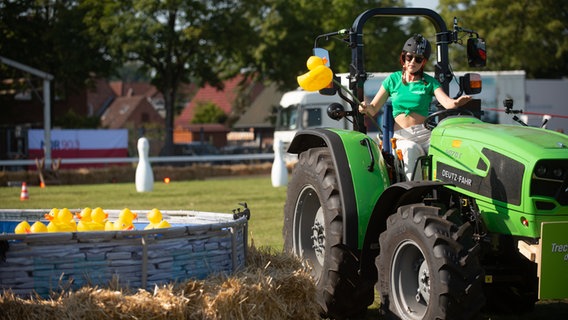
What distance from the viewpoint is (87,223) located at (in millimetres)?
6055

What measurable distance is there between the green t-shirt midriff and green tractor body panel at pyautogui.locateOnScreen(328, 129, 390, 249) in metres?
0.35

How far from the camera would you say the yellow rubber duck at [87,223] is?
594 cm

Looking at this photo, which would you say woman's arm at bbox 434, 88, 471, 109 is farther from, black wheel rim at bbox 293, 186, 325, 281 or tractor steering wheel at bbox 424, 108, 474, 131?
black wheel rim at bbox 293, 186, 325, 281

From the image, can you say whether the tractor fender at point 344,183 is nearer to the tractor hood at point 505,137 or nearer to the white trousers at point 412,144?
the white trousers at point 412,144

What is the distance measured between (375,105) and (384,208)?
0.95 m

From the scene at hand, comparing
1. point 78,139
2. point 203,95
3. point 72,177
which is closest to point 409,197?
point 72,177

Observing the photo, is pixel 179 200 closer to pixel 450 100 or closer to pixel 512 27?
pixel 450 100

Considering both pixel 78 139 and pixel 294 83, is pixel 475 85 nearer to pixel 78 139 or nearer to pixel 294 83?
pixel 78 139

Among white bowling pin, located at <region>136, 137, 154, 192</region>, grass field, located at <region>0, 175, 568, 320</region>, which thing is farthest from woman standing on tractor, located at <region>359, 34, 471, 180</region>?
white bowling pin, located at <region>136, 137, 154, 192</region>

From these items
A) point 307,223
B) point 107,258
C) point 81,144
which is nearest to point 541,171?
point 307,223

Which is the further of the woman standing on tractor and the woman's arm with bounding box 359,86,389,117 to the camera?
the woman's arm with bounding box 359,86,389,117

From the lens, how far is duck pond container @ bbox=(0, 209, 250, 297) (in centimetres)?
501

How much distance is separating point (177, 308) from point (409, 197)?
177cm

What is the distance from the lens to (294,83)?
150 feet
